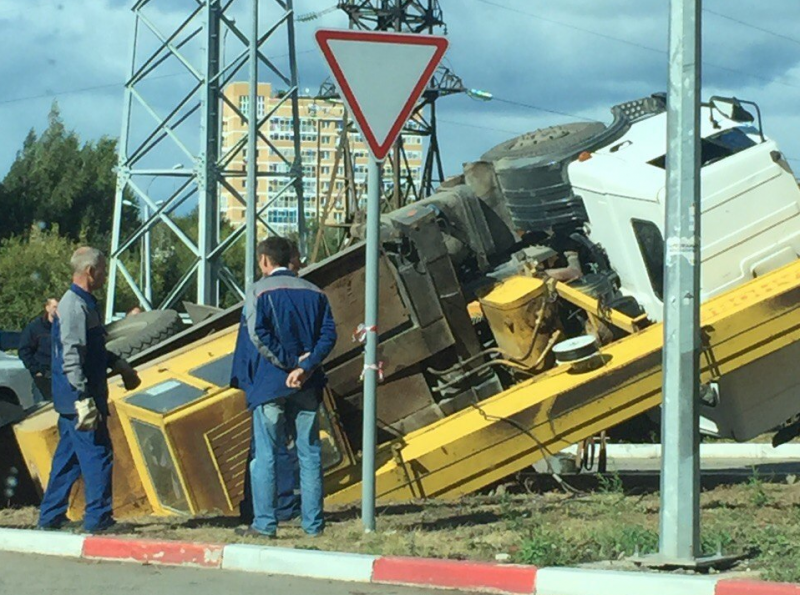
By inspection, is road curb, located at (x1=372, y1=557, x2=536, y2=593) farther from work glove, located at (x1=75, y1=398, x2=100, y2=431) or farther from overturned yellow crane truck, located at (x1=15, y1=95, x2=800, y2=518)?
overturned yellow crane truck, located at (x1=15, y1=95, x2=800, y2=518)

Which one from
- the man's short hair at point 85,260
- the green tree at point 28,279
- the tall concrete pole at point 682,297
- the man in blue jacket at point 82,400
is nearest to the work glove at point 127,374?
the man in blue jacket at point 82,400

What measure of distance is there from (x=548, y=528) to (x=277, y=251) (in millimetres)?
2225

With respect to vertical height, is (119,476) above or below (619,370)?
below

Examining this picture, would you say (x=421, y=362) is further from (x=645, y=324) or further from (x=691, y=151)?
(x=691, y=151)

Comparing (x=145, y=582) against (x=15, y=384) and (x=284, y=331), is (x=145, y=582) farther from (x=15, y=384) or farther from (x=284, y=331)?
(x=15, y=384)

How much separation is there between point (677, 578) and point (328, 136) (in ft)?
556

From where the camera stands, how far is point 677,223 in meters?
6.96

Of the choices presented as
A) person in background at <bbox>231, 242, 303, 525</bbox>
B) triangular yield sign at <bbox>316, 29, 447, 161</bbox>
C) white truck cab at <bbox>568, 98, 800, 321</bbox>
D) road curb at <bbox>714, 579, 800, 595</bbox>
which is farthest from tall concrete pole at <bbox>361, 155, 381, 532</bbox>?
white truck cab at <bbox>568, 98, 800, 321</bbox>

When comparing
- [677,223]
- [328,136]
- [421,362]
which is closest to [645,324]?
[421,362]

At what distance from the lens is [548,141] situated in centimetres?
1200

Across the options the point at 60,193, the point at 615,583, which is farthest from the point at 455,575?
the point at 60,193

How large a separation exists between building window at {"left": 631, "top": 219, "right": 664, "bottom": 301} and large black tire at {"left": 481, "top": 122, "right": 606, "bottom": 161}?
1.12 metres

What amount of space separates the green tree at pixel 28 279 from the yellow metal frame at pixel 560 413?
43.3 m

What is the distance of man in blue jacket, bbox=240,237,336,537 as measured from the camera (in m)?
8.07
